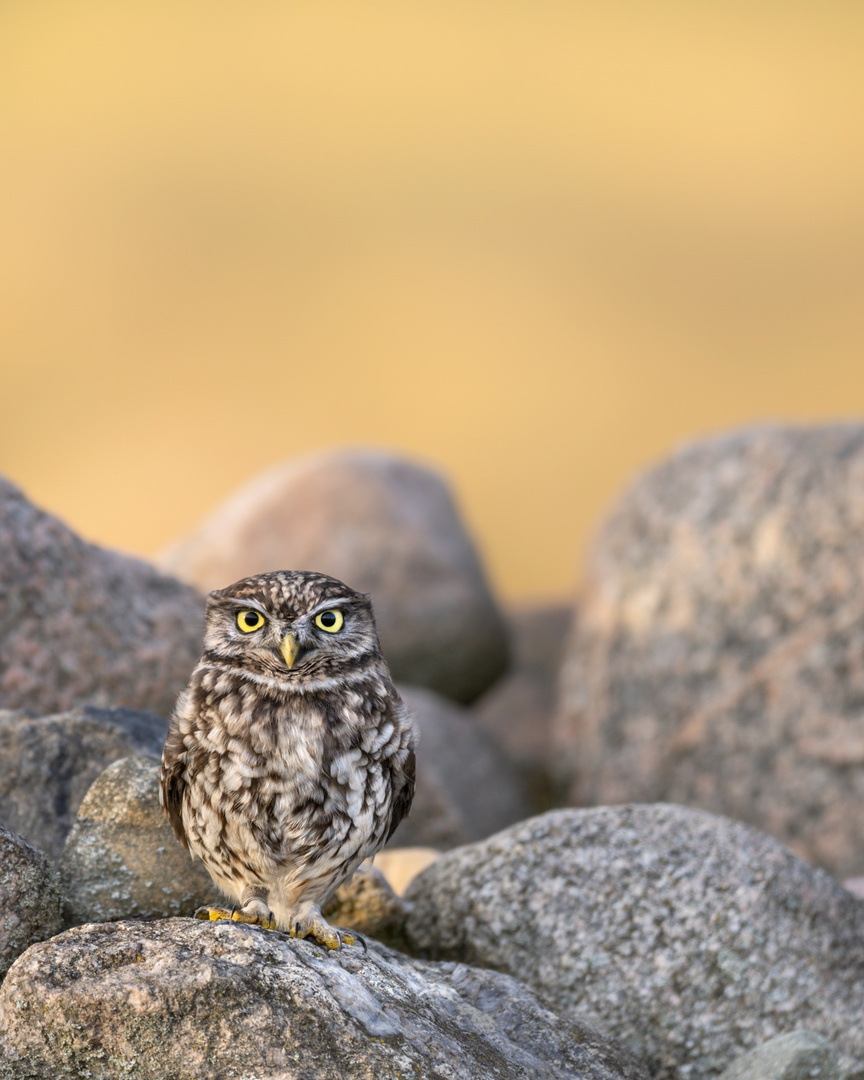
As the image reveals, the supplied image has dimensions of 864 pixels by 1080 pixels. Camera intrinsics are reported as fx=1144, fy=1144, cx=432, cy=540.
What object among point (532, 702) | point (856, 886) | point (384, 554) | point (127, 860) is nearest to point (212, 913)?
point (127, 860)

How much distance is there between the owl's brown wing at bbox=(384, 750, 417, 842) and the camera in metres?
3.28

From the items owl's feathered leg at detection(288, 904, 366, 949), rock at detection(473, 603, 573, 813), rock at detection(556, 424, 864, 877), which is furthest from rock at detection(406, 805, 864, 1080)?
rock at detection(473, 603, 573, 813)

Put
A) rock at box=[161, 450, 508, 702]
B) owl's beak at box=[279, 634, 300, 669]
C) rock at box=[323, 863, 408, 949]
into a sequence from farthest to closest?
rock at box=[161, 450, 508, 702] < rock at box=[323, 863, 408, 949] < owl's beak at box=[279, 634, 300, 669]

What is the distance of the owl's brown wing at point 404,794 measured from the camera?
3283 mm

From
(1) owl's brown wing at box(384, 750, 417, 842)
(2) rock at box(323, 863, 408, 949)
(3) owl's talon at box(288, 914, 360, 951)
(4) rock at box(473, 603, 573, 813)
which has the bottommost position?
(4) rock at box(473, 603, 573, 813)

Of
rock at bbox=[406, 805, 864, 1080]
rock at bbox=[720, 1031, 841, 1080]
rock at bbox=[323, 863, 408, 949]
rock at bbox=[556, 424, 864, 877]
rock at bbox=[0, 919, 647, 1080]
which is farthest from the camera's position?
rock at bbox=[556, 424, 864, 877]

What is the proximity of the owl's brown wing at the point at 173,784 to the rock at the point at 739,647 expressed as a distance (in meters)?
4.00

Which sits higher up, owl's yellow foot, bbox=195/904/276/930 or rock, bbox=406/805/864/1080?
owl's yellow foot, bbox=195/904/276/930

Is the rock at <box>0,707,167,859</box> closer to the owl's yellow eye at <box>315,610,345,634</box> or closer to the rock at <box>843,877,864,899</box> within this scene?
the owl's yellow eye at <box>315,610,345,634</box>

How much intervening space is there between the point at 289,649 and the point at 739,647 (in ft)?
14.1

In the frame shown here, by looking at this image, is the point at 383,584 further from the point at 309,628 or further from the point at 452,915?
the point at 309,628

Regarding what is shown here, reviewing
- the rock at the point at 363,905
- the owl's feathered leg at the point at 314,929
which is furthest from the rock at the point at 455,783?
the owl's feathered leg at the point at 314,929

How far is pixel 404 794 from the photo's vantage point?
3.36 meters

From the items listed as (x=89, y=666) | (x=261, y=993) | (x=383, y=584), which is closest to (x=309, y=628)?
(x=261, y=993)
